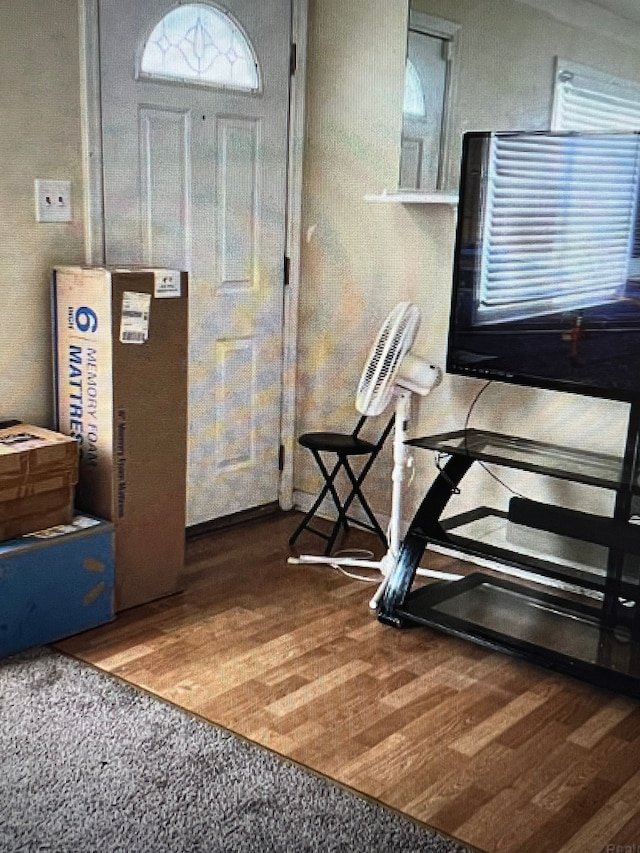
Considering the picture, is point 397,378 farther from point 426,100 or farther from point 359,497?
point 426,100

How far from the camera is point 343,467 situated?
13.2 ft

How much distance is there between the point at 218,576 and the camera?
3508 mm

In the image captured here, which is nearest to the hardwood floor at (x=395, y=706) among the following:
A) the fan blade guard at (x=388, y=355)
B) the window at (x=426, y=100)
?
the fan blade guard at (x=388, y=355)

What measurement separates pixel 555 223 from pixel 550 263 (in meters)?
0.12

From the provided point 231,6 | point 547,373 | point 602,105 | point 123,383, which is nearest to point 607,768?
point 547,373

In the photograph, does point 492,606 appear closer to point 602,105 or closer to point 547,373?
point 547,373

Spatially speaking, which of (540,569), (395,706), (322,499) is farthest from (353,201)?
(395,706)

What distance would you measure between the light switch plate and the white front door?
0.49 feet

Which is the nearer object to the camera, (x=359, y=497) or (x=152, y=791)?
(x=152, y=791)

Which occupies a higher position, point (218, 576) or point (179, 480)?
point (179, 480)

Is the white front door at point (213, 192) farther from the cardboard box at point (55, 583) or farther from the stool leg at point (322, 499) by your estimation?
the cardboard box at point (55, 583)

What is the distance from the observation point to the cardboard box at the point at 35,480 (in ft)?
9.23

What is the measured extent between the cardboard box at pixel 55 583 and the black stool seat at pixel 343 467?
937mm

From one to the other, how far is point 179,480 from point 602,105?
1.78 metres
